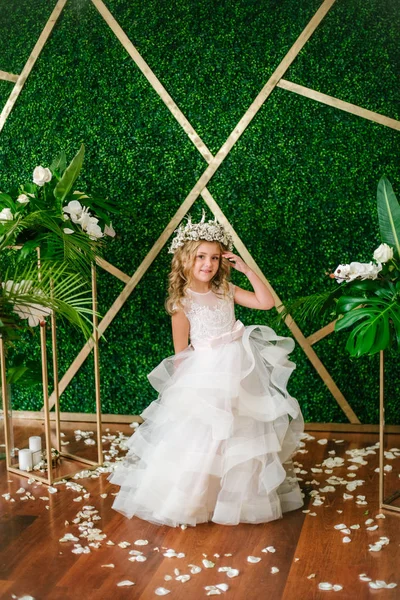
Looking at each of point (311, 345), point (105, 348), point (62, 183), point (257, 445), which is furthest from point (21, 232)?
point (311, 345)

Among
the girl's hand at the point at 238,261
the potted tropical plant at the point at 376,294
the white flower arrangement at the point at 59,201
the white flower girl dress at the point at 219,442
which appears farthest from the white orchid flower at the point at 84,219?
the potted tropical plant at the point at 376,294

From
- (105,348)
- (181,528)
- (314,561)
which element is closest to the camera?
(314,561)

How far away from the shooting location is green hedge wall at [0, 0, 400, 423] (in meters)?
4.39

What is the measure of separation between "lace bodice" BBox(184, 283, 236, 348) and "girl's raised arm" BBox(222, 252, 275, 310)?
0.32 feet

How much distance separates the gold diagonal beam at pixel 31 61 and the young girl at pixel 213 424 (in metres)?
1.82

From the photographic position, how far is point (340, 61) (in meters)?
4.37

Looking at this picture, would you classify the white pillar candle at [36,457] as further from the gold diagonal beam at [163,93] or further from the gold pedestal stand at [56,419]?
the gold diagonal beam at [163,93]

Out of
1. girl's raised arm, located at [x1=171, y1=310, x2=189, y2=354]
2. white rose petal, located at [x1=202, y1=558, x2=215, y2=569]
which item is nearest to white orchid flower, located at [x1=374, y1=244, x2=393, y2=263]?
girl's raised arm, located at [x1=171, y1=310, x2=189, y2=354]

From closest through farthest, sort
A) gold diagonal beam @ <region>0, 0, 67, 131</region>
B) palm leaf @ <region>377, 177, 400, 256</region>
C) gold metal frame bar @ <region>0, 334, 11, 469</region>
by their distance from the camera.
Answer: palm leaf @ <region>377, 177, 400, 256</region>, gold metal frame bar @ <region>0, 334, 11, 469</region>, gold diagonal beam @ <region>0, 0, 67, 131</region>

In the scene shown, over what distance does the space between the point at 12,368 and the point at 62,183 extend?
1142 millimetres

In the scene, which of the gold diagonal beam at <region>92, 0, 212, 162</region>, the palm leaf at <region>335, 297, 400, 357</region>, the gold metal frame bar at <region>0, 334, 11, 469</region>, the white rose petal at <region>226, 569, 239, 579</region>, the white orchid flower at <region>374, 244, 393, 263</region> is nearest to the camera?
the white rose petal at <region>226, 569, 239, 579</region>

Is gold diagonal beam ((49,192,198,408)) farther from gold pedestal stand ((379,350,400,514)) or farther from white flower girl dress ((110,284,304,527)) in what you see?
gold pedestal stand ((379,350,400,514))

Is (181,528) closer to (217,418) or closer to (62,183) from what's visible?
(217,418)

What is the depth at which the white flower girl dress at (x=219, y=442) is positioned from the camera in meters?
3.31
